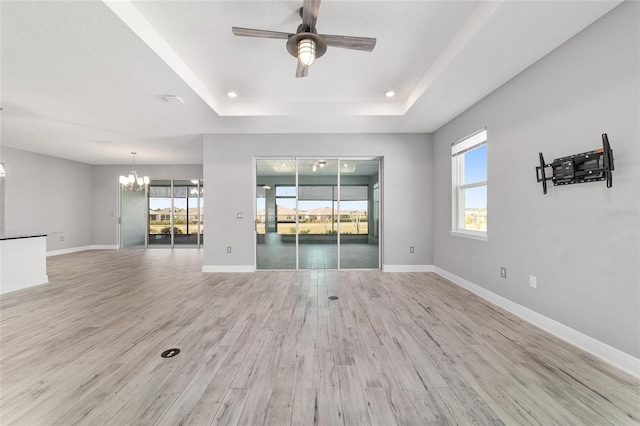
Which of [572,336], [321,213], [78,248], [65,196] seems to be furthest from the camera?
[78,248]

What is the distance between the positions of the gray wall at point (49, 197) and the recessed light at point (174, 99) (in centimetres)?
491

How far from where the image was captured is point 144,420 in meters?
1.41

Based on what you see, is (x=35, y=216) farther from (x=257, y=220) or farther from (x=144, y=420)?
(x=144, y=420)

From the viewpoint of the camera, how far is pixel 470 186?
151 inches

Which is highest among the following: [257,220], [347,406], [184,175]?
[184,175]

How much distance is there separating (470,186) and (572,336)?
88.6 inches

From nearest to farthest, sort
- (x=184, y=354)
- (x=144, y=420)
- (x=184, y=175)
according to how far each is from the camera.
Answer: (x=144, y=420)
(x=184, y=354)
(x=184, y=175)

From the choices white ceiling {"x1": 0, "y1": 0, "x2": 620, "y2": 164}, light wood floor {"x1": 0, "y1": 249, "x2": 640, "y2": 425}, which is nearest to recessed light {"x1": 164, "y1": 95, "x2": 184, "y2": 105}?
white ceiling {"x1": 0, "y1": 0, "x2": 620, "y2": 164}

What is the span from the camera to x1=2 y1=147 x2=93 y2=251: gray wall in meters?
5.97

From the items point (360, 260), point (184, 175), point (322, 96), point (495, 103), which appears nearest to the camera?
point (495, 103)

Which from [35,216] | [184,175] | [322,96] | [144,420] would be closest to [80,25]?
[322,96]

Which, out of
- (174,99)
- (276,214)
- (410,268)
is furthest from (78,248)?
(410,268)

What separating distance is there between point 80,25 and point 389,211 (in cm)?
470

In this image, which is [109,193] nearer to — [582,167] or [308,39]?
[308,39]
